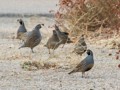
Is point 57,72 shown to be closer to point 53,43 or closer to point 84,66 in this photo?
point 84,66

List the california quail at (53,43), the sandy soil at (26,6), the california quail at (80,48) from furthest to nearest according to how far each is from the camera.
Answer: the sandy soil at (26,6) < the california quail at (53,43) < the california quail at (80,48)

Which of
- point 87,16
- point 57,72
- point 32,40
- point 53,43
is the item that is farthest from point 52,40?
point 87,16

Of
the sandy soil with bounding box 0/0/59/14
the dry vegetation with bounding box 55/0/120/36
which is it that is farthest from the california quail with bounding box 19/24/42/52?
the sandy soil with bounding box 0/0/59/14

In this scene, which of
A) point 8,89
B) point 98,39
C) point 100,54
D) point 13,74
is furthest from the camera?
point 98,39

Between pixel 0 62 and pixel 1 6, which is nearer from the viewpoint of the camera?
pixel 0 62

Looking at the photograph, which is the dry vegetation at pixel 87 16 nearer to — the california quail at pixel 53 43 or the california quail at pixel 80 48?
the california quail at pixel 53 43

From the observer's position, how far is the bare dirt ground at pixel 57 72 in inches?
484

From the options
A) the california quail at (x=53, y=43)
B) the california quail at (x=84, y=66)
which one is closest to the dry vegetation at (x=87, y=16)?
the california quail at (x=53, y=43)

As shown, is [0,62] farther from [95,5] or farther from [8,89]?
[95,5]

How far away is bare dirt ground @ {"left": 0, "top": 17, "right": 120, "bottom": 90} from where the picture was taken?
12.3 meters

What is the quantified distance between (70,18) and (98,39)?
1.53m

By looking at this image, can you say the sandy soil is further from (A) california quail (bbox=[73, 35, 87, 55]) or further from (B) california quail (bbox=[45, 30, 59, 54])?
(A) california quail (bbox=[73, 35, 87, 55])

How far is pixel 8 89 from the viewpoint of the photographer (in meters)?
11.8

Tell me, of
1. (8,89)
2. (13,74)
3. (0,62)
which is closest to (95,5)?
(0,62)
